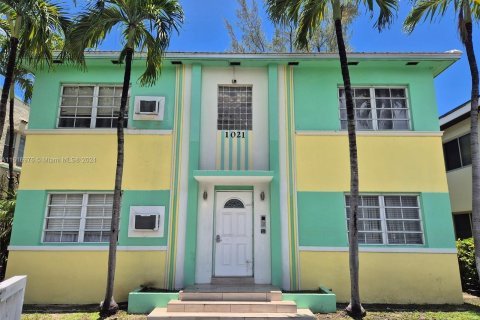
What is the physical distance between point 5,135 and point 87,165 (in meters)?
8.62

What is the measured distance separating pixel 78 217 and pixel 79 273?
4.81ft

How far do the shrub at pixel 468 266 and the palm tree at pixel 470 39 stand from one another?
9.18ft

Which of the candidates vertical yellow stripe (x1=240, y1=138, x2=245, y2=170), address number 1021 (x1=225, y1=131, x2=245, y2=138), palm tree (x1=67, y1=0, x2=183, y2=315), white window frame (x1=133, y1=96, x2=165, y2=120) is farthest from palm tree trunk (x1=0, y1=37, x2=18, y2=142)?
vertical yellow stripe (x1=240, y1=138, x2=245, y2=170)

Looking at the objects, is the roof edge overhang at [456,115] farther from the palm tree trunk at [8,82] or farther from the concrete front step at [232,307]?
the palm tree trunk at [8,82]

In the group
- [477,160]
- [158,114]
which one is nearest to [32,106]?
[158,114]

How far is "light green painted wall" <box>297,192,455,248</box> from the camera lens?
9.28m

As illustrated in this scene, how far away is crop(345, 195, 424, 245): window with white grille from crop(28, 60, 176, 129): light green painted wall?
19.4ft

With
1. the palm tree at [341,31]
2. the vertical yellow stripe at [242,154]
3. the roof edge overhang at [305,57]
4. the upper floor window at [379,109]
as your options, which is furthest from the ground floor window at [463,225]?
the vertical yellow stripe at [242,154]

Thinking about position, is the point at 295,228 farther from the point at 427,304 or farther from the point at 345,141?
the point at 427,304

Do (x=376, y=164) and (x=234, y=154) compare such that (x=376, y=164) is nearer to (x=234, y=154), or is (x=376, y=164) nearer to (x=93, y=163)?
(x=234, y=154)

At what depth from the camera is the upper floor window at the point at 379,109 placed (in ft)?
33.6

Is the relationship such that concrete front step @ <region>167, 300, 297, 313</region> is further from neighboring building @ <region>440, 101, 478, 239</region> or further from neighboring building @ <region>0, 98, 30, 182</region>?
neighboring building @ <region>0, 98, 30, 182</region>

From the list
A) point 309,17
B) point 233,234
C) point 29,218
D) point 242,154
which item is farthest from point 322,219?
point 29,218

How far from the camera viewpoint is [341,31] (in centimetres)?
824
